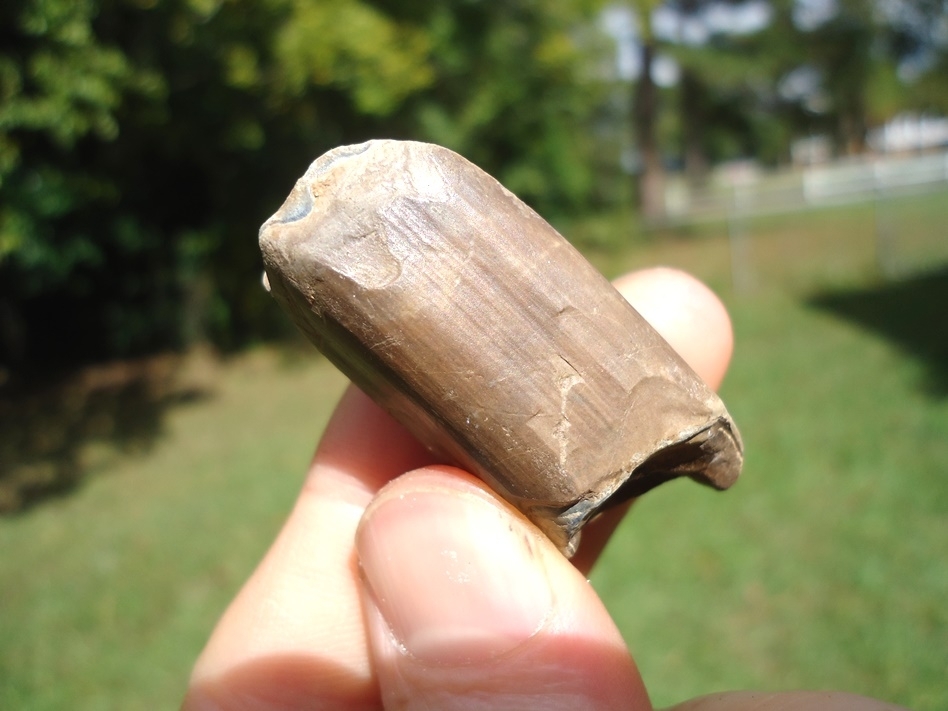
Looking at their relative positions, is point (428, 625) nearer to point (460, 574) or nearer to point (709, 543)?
point (460, 574)

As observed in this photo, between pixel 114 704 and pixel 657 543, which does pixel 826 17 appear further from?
pixel 114 704

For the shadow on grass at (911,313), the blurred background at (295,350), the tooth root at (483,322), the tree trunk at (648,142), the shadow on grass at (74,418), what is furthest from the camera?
the tree trunk at (648,142)

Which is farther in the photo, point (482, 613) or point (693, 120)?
point (693, 120)

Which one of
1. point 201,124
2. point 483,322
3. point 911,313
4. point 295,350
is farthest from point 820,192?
point 483,322

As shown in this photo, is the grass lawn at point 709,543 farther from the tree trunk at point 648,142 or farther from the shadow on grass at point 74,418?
the tree trunk at point 648,142

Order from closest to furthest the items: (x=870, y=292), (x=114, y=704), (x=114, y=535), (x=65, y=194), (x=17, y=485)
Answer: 1. (x=114, y=704)
2. (x=114, y=535)
3. (x=65, y=194)
4. (x=17, y=485)
5. (x=870, y=292)

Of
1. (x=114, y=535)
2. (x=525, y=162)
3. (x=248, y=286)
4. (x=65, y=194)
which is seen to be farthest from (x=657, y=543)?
(x=525, y=162)

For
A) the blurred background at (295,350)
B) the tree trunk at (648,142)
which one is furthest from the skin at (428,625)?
the tree trunk at (648,142)
